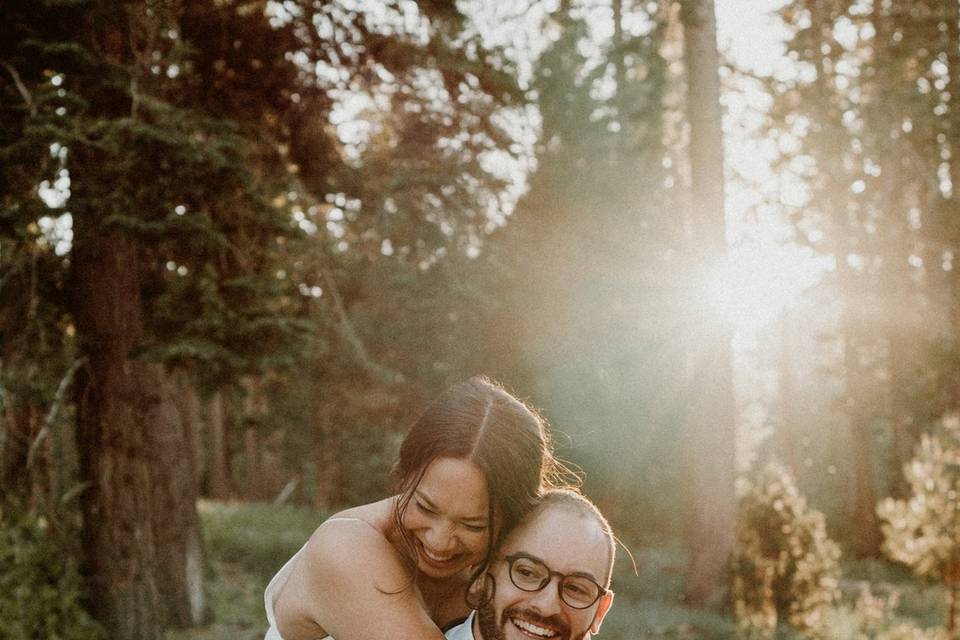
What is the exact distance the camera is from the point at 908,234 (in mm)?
21797

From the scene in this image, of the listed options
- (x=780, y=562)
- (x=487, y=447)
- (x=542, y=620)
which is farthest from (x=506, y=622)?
(x=780, y=562)

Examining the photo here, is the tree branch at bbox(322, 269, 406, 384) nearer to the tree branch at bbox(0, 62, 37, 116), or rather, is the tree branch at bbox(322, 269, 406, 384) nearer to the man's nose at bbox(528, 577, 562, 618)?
the tree branch at bbox(0, 62, 37, 116)

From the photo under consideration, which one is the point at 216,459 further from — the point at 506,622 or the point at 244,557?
the point at 506,622

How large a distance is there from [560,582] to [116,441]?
24.7 ft

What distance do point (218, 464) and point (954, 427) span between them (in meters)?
30.2

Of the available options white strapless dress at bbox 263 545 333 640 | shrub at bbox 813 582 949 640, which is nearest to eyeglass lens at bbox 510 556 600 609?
white strapless dress at bbox 263 545 333 640

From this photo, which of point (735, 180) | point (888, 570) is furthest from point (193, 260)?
point (888, 570)

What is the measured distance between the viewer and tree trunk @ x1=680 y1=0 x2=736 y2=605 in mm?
13523

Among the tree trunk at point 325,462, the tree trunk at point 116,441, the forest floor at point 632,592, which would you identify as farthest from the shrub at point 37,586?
the tree trunk at point 325,462

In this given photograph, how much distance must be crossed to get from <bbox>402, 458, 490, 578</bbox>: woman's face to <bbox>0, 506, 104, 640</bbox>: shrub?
6833mm

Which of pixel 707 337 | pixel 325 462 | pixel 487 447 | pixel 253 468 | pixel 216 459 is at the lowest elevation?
pixel 253 468

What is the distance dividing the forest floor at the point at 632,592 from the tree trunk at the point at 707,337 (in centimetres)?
136

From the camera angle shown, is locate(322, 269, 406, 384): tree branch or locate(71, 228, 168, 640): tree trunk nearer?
locate(71, 228, 168, 640): tree trunk

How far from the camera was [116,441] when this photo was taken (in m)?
9.38
